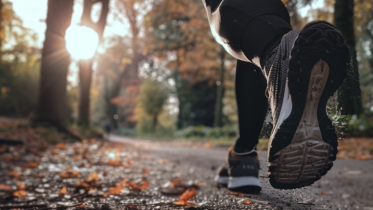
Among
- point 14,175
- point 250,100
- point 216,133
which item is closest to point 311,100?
point 250,100

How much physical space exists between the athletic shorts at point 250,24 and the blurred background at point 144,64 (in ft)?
0.99

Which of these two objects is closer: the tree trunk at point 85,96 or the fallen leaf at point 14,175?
the fallen leaf at point 14,175

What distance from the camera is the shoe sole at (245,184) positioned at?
→ 1.39m

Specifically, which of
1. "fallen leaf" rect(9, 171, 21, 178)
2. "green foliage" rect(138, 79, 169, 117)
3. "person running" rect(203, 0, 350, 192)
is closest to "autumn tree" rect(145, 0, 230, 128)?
"fallen leaf" rect(9, 171, 21, 178)

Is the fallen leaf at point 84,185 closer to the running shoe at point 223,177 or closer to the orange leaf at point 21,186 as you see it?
the orange leaf at point 21,186

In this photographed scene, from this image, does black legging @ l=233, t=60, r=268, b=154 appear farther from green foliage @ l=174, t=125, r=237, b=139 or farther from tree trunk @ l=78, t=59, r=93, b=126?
green foliage @ l=174, t=125, r=237, b=139

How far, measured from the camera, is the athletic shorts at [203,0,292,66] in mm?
979

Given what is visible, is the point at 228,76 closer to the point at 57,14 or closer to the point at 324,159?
the point at 57,14

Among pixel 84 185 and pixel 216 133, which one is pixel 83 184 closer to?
pixel 84 185

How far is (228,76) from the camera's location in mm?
16422

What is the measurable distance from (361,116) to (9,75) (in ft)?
58.1

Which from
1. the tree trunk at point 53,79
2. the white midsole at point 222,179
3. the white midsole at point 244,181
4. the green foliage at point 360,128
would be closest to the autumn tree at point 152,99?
the green foliage at point 360,128

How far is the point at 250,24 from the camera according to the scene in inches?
40.4

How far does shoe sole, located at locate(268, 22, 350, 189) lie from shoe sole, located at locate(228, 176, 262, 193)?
56cm
